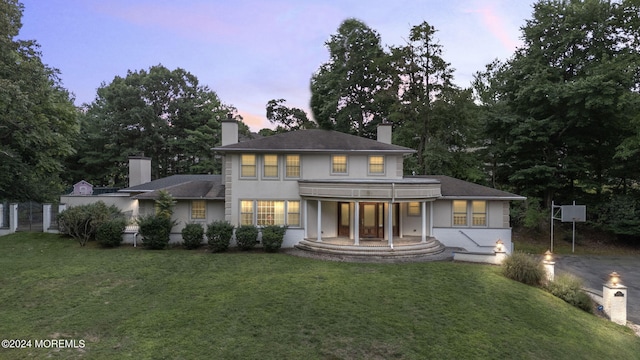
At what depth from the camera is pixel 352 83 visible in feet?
118

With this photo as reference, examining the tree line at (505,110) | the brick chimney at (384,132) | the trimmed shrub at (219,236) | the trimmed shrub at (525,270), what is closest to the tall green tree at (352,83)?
the tree line at (505,110)

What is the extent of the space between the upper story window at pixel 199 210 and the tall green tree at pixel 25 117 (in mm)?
11014

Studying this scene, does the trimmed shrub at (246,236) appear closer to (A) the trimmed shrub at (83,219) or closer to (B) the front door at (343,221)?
(B) the front door at (343,221)

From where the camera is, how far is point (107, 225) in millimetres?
16703

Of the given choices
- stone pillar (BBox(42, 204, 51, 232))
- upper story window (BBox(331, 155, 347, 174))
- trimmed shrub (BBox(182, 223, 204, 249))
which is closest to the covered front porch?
upper story window (BBox(331, 155, 347, 174))

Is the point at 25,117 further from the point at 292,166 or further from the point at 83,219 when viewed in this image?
the point at 292,166

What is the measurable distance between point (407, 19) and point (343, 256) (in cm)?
2213

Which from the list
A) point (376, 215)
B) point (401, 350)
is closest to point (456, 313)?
point (401, 350)

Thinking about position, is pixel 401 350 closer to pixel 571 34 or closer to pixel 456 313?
pixel 456 313


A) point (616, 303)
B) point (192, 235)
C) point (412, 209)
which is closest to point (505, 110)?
point (412, 209)

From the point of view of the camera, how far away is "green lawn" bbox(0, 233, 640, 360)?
775 centimetres

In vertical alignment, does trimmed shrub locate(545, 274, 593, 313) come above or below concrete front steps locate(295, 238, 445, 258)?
below

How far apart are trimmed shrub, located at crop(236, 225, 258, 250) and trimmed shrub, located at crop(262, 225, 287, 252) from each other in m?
0.55

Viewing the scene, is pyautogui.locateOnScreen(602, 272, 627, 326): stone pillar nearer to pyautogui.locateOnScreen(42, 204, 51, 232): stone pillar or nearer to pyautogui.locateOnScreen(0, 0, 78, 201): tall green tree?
pyautogui.locateOnScreen(42, 204, 51, 232): stone pillar
